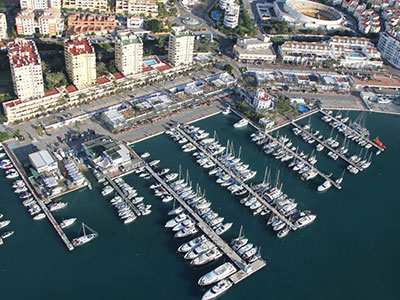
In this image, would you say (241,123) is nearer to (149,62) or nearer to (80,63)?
(149,62)

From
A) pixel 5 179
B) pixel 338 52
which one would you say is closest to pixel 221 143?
pixel 5 179

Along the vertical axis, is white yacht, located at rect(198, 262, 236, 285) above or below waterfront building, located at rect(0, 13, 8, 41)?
below

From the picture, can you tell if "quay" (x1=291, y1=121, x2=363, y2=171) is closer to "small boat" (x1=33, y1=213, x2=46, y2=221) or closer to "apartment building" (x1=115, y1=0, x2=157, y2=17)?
"small boat" (x1=33, y1=213, x2=46, y2=221)

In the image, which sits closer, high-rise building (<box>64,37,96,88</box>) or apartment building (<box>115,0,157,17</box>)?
high-rise building (<box>64,37,96,88</box>)

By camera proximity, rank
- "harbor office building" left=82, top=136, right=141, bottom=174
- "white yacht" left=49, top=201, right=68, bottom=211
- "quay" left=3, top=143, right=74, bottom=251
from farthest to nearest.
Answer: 1. "harbor office building" left=82, top=136, right=141, bottom=174
2. "white yacht" left=49, top=201, right=68, bottom=211
3. "quay" left=3, top=143, right=74, bottom=251

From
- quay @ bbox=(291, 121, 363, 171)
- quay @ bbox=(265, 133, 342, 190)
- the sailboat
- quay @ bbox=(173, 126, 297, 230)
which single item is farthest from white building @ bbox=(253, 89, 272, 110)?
the sailboat

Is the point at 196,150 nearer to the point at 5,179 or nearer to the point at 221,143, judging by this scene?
the point at 221,143
